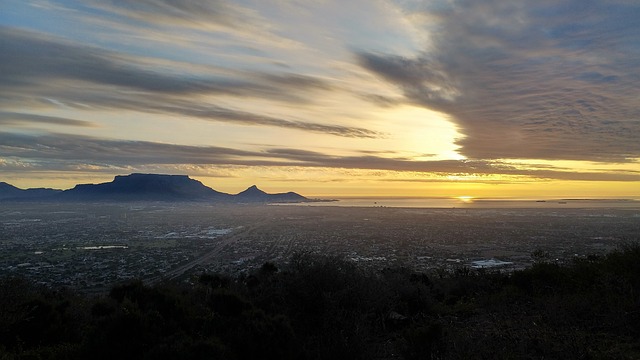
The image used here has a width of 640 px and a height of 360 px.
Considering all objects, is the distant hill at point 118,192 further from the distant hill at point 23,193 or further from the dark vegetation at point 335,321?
the dark vegetation at point 335,321

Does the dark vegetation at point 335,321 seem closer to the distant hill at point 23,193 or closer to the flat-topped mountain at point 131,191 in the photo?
the flat-topped mountain at point 131,191

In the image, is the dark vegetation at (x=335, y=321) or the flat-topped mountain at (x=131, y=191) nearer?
the dark vegetation at (x=335, y=321)

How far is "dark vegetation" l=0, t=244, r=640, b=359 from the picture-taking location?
706 cm

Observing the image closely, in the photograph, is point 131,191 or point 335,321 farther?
point 131,191

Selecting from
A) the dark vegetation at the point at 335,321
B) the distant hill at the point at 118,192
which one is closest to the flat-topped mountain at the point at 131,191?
the distant hill at the point at 118,192

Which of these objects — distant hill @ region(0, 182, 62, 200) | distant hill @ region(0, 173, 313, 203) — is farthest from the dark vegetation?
distant hill @ region(0, 182, 62, 200)

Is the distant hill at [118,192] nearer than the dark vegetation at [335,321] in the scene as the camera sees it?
No

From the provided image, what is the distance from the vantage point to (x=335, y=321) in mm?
8945

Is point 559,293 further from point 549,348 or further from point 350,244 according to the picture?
point 350,244

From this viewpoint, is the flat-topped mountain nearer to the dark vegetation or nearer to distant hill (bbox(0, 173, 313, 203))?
distant hill (bbox(0, 173, 313, 203))

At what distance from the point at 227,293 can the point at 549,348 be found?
7642mm

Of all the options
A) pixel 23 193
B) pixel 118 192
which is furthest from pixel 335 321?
pixel 23 193

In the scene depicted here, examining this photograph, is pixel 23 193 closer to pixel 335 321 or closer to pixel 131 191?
pixel 131 191

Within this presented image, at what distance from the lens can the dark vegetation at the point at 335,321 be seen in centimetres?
706
